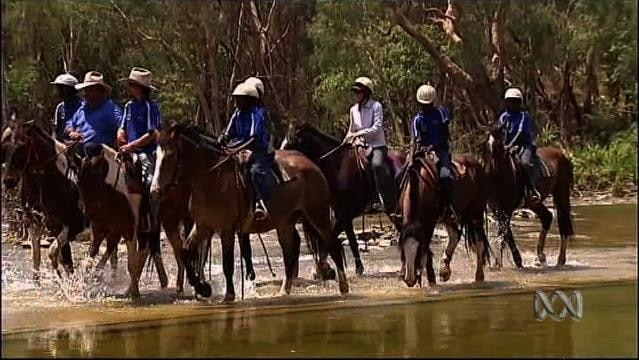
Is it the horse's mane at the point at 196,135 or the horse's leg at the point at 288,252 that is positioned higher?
the horse's mane at the point at 196,135

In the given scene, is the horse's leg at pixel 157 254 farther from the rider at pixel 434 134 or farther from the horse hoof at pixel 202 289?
the rider at pixel 434 134

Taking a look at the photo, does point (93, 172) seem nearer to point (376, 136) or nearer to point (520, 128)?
point (376, 136)

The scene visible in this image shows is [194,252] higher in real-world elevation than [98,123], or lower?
lower

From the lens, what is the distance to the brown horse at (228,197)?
10.1 metres

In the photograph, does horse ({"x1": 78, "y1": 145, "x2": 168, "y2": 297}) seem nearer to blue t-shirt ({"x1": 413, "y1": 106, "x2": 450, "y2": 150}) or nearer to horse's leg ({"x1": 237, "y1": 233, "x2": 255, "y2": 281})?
horse's leg ({"x1": 237, "y1": 233, "x2": 255, "y2": 281})

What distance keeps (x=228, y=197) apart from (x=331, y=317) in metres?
1.87

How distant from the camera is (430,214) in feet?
37.9

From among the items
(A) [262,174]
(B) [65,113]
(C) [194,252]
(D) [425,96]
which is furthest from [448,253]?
(B) [65,113]

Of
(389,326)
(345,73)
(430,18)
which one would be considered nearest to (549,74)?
(430,18)

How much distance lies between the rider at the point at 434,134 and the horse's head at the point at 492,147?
1265mm

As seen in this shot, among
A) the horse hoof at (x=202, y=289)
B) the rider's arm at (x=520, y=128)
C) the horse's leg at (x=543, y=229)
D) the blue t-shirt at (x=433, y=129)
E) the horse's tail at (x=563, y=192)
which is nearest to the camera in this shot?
the horse hoof at (x=202, y=289)

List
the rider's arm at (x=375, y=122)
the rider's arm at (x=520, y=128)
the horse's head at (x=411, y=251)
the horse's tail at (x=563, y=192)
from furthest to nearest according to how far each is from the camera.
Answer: the horse's tail at (x=563, y=192) → the rider's arm at (x=520, y=128) → the rider's arm at (x=375, y=122) → the horse's head at (x=411, y=251)

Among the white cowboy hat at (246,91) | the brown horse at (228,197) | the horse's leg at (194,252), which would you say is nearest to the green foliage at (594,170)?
the brown horse at (228,197)

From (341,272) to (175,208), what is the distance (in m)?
2.00
